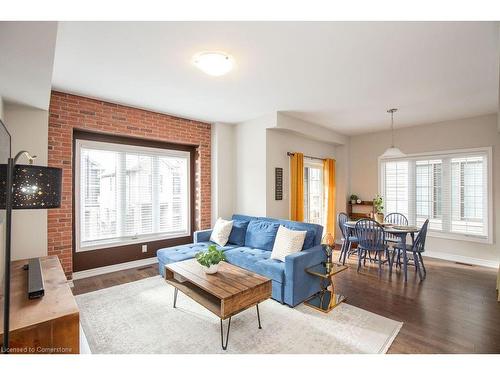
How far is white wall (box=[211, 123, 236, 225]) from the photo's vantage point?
484cm

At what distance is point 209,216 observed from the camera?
4.95m

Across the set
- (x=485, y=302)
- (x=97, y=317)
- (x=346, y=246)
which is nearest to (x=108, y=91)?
(x=97, y=317)

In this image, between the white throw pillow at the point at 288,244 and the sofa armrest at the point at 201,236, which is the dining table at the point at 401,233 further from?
the sofa armrest at the point at 201,236

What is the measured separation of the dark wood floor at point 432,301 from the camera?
7.07ft

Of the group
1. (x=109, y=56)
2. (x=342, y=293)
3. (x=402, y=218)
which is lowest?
(x=342, y=293)

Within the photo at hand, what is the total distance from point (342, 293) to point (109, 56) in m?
3.72

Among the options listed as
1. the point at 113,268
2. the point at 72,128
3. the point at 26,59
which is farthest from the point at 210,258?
the point at 72,128

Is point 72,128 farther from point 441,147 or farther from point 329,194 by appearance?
point 441,147

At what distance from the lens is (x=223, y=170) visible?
16.1ft

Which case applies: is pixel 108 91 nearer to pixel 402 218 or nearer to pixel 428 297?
pixel 428 297

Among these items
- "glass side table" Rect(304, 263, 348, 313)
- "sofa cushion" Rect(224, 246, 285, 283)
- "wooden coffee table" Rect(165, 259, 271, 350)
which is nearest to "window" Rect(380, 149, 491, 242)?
"glass side table" Rect(304, 263, 348, 313)

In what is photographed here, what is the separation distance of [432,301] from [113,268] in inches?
176

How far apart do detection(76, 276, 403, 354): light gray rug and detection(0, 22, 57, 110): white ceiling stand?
2292 mm

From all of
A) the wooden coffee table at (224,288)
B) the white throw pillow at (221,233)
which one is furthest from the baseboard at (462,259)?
the wooden coffee table at (224,288)
